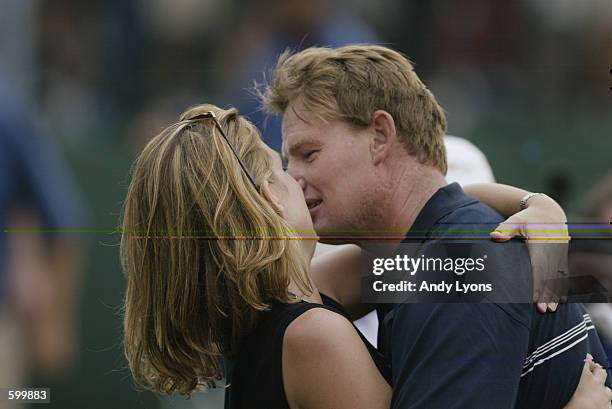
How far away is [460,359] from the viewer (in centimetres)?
110

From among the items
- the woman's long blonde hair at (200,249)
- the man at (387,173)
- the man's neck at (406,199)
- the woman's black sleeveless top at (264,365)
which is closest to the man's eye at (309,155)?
the man at (387,173)

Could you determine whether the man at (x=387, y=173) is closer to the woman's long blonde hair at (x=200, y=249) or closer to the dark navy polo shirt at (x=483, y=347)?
the dark navy polo shirt at (x=483, y=347)

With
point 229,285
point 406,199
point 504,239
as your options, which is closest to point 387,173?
point 406,199

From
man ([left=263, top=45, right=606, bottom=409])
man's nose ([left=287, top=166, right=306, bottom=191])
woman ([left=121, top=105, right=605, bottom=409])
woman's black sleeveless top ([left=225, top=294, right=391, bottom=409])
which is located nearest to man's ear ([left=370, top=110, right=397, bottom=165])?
man ([left=263, top=45, right=606, bottom=409])

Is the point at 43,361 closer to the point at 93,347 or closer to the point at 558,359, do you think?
the point at 93,347

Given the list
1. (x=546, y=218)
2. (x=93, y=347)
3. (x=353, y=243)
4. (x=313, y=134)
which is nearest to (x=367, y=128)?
(x=313, y=134)

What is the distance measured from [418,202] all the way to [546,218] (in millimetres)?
212

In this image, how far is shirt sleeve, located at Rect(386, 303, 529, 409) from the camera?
109 centimetres

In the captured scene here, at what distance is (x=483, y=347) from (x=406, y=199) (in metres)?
0.37

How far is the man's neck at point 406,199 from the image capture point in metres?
1.42

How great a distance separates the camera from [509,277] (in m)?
1.19

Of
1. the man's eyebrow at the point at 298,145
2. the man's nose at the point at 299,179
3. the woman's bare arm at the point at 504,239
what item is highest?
the man's eyebrow at the point at 298,145

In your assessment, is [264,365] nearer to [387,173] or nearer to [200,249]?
[200,249]

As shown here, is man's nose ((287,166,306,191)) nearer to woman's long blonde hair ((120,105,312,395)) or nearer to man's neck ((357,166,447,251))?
man's neck ((357,166,447,251))
